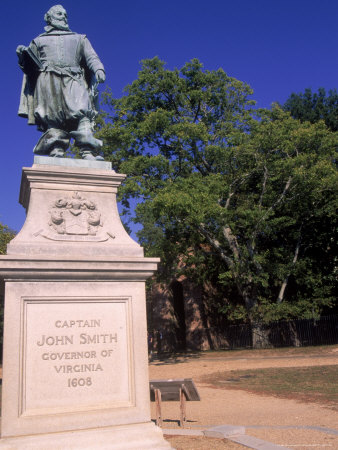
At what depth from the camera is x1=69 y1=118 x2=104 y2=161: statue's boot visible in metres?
5.93

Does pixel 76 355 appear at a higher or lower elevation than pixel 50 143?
lower

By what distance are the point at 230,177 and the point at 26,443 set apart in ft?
75.1

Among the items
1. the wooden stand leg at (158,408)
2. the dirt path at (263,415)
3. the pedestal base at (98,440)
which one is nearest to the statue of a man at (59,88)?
the pedestal base at (98,440)

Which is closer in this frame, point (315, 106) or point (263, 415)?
point (263, 415)

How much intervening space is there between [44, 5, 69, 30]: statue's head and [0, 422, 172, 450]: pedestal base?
5.11 meters

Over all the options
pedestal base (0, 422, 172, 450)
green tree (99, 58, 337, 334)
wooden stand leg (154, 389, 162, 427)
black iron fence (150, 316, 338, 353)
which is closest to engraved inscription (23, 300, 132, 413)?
pedestal base (0, 422, 172, 450)

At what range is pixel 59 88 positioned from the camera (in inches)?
239

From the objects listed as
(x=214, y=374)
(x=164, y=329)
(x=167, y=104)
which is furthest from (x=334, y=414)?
(x=164, y=329)

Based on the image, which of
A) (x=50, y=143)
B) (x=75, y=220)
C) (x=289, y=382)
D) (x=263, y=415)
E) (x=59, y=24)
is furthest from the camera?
(x=289, y=382)

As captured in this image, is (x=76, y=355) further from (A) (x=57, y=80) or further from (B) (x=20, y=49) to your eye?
(B) (x=20, y=49)

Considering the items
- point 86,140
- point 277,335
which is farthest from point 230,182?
point 86,140

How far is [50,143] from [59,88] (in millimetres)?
768

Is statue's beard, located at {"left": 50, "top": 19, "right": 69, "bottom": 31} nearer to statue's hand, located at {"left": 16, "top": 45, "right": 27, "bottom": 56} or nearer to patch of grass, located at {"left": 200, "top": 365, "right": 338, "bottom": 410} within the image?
statue's hand, located at {"left": 16, "top": 45, "right": 27, "bottom": 56}

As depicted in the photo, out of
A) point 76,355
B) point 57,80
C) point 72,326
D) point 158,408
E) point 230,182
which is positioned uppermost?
point 230,182
